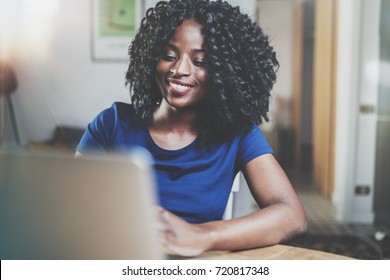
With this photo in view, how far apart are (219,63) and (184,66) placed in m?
0.09

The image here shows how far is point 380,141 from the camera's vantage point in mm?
2988

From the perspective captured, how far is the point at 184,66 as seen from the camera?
3.96ft

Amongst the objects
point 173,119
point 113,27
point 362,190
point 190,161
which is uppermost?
point 113,27

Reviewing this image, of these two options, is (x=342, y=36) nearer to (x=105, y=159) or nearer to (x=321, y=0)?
(x=321, y=0)

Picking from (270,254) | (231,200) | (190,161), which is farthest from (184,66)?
(270,254)

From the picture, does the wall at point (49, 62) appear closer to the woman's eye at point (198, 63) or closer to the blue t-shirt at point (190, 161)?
the blue t-shirt at point (190, 161)

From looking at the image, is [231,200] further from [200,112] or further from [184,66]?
[184,66]

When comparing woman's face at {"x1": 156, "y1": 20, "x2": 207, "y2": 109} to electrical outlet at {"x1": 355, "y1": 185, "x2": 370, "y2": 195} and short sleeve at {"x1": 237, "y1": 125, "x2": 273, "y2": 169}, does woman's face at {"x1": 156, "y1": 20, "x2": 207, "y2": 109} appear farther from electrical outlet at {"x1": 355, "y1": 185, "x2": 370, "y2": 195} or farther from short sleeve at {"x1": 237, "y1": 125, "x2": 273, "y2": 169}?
electrical outlet at {"x1": 355, "y1": 185, "x2": 370, "y2": 195}

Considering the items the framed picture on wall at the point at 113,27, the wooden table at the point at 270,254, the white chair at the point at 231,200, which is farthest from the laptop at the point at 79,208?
the framed picture on wall at the point at 113,27

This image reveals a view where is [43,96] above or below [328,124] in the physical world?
above

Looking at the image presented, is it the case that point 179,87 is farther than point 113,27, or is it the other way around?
point 113,27
